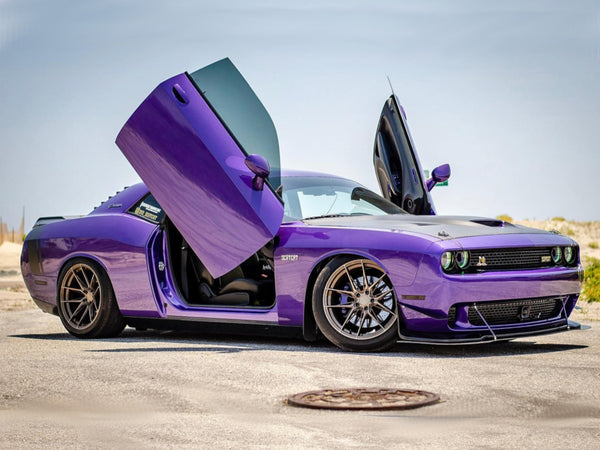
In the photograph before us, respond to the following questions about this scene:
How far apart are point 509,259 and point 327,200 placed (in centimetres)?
192

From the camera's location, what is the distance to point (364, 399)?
5793mm

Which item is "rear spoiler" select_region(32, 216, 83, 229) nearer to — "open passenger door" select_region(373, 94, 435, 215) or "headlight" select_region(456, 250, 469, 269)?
"open passenger door" select_region(373, 94, 435, 215)

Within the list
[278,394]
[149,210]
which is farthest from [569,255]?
[149,210]

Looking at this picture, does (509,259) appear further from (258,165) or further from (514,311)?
(258,165)

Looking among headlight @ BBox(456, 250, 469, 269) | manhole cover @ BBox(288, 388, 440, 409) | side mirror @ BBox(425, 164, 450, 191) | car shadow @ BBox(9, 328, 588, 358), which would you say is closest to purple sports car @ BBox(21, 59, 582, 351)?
headlight @ BBox(456, 250, 469, 269)

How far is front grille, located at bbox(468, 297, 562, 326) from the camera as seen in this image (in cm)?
786

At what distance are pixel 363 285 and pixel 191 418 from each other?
3016mm

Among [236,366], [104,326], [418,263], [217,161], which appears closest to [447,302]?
[418,263]

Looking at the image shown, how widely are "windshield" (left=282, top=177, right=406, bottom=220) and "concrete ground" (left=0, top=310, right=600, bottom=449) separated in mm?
1187

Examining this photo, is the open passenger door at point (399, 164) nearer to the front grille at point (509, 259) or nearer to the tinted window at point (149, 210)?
the front grille at point (509, 259)

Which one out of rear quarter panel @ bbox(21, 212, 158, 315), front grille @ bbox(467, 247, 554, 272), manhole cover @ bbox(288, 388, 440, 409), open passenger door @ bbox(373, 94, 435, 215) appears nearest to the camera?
manhole cover @ bbox(288, 388, 440, 409)

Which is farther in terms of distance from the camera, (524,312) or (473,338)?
(524,312)

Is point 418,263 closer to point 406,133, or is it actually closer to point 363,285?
point 363,285

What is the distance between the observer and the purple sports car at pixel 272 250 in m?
7.83
